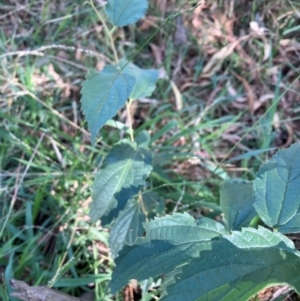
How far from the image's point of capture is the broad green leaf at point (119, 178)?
1206 mm

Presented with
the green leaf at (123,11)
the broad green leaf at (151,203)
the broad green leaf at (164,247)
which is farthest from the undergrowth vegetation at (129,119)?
the broad green leaf at (164,247)

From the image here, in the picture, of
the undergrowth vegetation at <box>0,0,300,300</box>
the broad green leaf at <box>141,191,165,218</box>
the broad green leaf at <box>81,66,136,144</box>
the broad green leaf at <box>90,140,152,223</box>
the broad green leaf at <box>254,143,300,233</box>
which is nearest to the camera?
the broad green leaf at <box>254,143,300,233</box>

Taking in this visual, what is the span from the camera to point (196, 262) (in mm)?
724

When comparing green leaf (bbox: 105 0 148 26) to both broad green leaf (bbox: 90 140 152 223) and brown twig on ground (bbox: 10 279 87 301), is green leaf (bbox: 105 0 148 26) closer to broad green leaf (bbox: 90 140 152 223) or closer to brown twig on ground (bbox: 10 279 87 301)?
broad green leaf (bbox: 90 140 152 223)

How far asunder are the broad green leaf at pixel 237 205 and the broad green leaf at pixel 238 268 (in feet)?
1.05

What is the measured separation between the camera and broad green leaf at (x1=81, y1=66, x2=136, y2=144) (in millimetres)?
1049

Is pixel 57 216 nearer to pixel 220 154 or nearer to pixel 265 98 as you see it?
pixel 220 154

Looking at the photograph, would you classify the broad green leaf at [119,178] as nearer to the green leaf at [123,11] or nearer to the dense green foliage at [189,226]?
the dense green foliage at [189,226]

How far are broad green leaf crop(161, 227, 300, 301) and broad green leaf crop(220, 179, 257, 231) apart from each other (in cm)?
32

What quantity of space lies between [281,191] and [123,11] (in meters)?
0.67

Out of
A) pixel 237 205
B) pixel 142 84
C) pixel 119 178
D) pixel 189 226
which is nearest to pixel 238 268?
pixel 189 226

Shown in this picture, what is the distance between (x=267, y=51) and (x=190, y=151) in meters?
0.76

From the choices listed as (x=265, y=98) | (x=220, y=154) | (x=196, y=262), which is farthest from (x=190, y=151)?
(x=196, y=262)

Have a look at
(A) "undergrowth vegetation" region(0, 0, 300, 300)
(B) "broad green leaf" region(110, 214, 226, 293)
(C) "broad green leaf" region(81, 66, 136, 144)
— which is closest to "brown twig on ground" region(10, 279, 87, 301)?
(A) "undergrowth vegetation" region(0, 0, 300, 300)
